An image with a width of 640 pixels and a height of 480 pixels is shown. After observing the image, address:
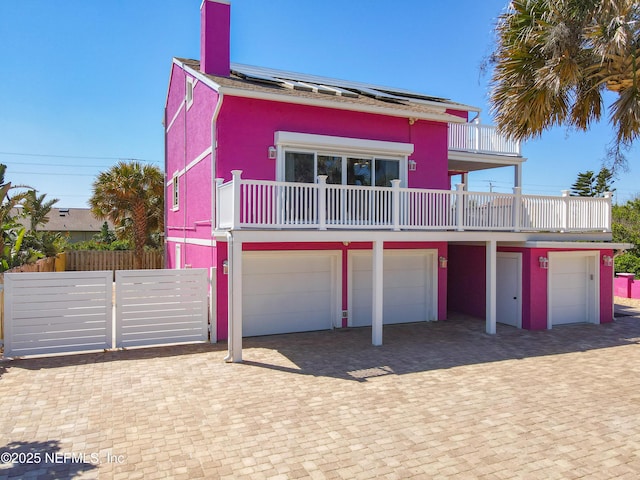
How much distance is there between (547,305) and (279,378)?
8.53 m

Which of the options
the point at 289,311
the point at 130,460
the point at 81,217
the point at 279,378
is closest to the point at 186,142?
the point at 289,311

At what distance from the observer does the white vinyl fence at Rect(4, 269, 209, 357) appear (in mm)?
8898

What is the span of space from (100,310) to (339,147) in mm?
7031

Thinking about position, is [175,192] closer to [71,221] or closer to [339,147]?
[339,147]

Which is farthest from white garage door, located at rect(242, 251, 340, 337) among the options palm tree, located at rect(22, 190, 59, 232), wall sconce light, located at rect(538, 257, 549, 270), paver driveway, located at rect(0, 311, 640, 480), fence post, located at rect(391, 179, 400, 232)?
palm tree, located at rect(22, 190, 59, 232)

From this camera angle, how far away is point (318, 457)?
4.99m

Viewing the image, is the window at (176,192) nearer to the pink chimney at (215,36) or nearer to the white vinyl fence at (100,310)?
the pink chimney at (215,36)

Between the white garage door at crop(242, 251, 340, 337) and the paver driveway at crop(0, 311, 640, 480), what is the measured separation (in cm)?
131

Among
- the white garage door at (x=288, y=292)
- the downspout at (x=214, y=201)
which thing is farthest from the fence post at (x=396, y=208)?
the downspout at (x=214, y=201)

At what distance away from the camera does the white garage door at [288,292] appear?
36.8 feet

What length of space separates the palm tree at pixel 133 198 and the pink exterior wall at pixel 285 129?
12.0m

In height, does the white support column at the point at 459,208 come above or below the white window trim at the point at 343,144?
below

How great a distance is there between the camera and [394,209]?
10.4 m

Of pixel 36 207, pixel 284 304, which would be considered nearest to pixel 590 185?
pixel 284 304
